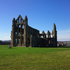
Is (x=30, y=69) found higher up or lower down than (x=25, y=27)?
lower down

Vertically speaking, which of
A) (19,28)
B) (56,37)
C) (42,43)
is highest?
(19,28)

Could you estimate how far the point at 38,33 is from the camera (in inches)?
2276

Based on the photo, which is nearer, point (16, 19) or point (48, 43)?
point (16, 19)

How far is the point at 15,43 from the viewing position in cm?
4262

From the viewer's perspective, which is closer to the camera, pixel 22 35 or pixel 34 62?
pixel 34 62

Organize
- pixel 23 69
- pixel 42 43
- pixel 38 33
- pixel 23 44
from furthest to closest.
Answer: pixel 38 33, pixel 42 43, pixel 23 44, pixel 23 69

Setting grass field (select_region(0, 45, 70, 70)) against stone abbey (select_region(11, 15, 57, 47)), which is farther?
stone abbey (select_region(11, 15, 57, 47))

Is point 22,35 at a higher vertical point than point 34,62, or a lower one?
higher

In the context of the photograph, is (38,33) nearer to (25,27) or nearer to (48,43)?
(48,43)

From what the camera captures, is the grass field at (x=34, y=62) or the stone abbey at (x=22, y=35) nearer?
the grass field at (x=34, y=62)

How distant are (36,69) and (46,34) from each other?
48967 millimetres

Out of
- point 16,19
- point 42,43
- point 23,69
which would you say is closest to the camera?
point 23,69

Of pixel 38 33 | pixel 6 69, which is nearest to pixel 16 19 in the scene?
pixel 38 33

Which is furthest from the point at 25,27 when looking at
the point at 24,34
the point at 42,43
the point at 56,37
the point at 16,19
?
the point at 56,37
